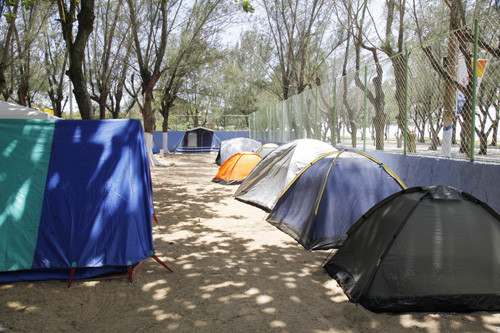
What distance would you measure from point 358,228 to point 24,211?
3.73 meters

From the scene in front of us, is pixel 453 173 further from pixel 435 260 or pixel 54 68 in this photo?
pixel 54 68

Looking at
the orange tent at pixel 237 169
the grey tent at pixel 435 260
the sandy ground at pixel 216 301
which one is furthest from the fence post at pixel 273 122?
the grey tent at pixel 435 260

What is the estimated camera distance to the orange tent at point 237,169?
1219cm

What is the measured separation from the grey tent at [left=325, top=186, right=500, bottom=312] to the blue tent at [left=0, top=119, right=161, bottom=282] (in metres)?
2.52

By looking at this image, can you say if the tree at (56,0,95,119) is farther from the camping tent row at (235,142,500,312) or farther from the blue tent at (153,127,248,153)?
the blue tent at (153,127,248,153)

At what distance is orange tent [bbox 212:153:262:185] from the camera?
40.0 feet

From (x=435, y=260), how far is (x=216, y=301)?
215 cm

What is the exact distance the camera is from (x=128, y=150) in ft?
14.7

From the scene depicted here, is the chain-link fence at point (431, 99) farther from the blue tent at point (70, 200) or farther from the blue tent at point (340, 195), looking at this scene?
the blue tent at point (70, 200)

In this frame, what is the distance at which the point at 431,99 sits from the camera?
254 inches

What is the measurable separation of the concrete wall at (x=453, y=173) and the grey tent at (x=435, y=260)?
675 mm

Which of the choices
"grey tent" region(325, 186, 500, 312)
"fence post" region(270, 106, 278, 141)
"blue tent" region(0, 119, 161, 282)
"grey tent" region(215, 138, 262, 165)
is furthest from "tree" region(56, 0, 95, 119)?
"fence post" region(270, 106, 278, 141)

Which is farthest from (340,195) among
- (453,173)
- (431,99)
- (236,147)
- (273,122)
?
(273,122)

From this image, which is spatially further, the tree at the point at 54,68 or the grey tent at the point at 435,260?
the tree at the point at 54,68
